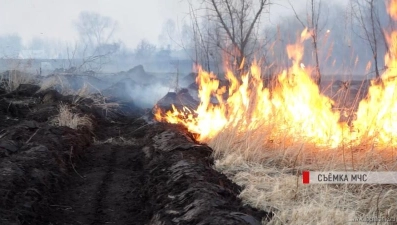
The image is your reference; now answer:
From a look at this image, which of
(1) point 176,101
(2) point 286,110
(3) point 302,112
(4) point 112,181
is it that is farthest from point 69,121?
(3) point 302,112

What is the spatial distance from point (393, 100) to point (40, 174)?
16.9 feet

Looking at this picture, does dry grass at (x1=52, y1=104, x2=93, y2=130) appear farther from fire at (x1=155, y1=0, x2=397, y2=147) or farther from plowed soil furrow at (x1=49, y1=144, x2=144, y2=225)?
fire at (x1=155, y1=0, x2=397, y2=147)

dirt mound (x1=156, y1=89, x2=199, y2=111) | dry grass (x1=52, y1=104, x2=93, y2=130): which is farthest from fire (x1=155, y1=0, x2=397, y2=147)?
dirt mound (x1=156, y1=89, x2=199, y2=111)

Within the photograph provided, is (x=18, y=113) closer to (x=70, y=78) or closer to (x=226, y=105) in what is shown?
(x=226, y=105)

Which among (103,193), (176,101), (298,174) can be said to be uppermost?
(176,101)

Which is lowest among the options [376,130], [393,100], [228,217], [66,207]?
[66,207]

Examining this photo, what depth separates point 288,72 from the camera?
842 centimetres

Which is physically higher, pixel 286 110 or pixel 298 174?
pixel 286 110

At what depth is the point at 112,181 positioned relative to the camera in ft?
21.4

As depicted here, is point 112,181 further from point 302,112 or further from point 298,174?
point 302,112

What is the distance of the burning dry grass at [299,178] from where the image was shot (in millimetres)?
4105

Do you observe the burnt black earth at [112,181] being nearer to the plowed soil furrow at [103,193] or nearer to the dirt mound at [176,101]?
the plowed soil furrow at [103,193]

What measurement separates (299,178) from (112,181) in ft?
9.39

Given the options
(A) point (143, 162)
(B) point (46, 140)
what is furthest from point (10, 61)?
(A) point (143, 162)
